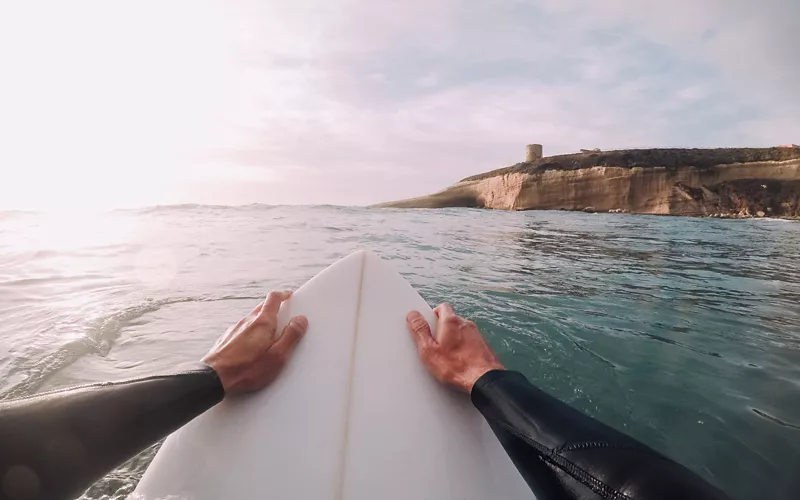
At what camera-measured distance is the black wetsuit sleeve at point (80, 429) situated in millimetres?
950

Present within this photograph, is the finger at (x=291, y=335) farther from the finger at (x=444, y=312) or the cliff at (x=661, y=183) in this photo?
the cliff at (x=661, y=183)

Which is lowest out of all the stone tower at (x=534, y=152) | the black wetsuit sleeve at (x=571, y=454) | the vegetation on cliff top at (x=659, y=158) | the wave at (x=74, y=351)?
the wave at (x=74, y=351)

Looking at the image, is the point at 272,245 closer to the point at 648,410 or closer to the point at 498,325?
the point at 498,325

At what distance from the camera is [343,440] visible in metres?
1.21

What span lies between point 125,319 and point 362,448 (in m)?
3.13

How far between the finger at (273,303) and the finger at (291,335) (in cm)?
9

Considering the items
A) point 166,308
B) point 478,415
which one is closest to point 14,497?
point 478,415

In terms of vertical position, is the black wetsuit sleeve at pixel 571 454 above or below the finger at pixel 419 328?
below

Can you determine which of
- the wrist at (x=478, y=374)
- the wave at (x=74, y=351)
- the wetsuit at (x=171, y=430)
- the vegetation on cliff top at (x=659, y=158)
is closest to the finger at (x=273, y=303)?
the wetsuit at (x=171, y=430)

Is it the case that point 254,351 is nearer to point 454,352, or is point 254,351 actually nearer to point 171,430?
point 171,430

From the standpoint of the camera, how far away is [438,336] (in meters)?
1.67

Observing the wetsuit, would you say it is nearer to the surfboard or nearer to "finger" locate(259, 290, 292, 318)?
the surfboard

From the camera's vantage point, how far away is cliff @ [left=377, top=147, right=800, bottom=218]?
84.8 ft

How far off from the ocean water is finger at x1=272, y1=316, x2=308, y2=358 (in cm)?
71
